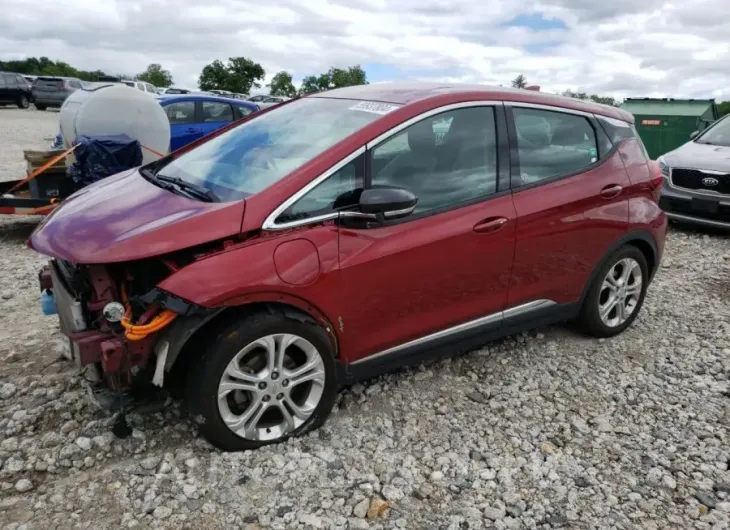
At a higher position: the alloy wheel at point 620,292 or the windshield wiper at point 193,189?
the windshield wiper at point 193,189

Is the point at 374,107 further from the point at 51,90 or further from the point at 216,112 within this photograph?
the point at 51,90

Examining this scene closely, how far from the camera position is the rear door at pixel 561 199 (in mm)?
3668

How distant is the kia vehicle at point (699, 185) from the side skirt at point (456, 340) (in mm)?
4791

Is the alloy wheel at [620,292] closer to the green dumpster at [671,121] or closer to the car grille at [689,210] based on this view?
the car grille at [689,210]

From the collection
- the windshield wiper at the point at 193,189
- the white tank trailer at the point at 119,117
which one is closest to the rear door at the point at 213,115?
the white tank trailer at the point at 119,117

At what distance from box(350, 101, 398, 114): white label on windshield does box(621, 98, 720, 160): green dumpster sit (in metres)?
12.7

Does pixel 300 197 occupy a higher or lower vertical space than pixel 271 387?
higher

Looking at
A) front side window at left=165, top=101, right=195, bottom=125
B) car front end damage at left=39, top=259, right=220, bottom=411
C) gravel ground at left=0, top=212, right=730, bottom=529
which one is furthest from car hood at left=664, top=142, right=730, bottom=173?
front side window at left=165, top=101, right=195, bottom=125

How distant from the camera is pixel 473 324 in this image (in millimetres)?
3623

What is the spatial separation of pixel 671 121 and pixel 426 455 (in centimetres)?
1396

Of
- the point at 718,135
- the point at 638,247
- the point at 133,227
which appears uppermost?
the point at 718,135

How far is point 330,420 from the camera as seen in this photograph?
3.34m

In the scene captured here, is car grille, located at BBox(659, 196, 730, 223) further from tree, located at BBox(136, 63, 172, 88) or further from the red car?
tree, located at BBox(136, 63, 172, 88)

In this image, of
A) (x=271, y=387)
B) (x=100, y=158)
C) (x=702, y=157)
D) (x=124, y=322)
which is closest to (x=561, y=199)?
A: (x=271, y=387)
